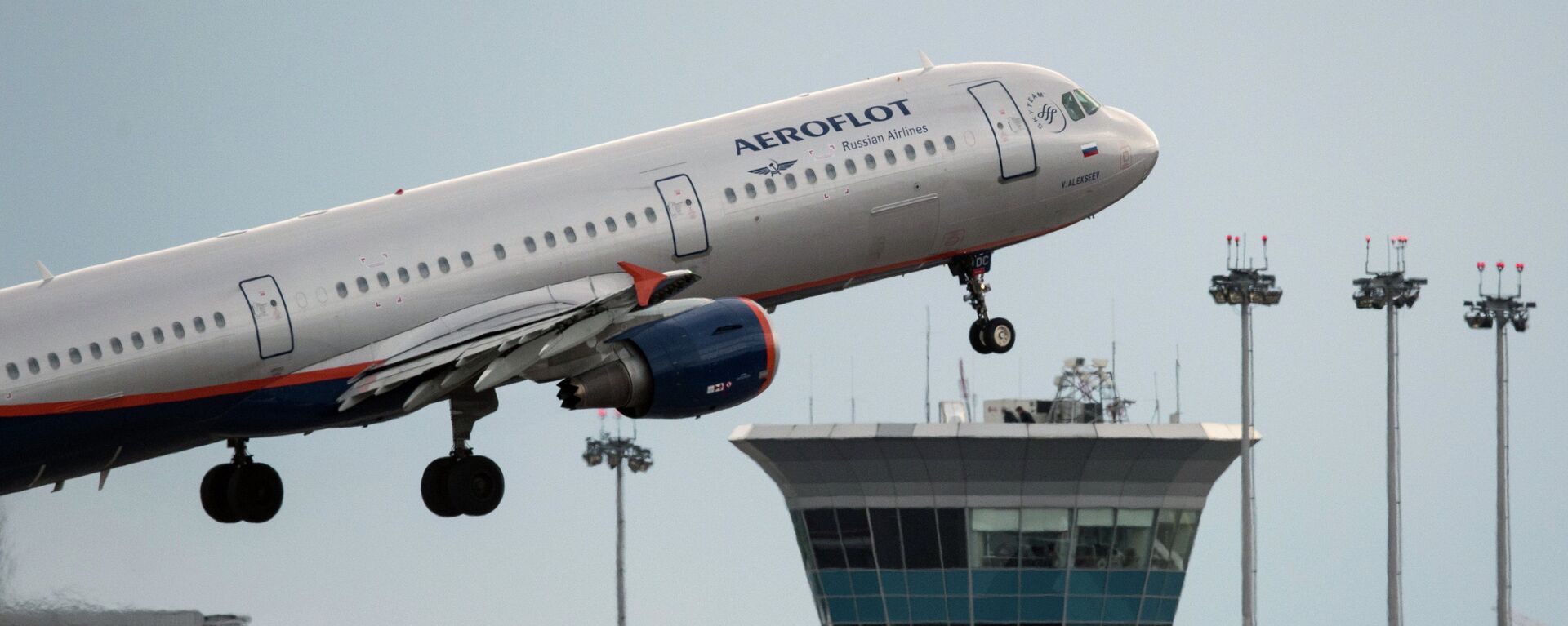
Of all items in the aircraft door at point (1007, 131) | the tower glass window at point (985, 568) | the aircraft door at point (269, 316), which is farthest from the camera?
the tower glass window at point (985, 568)

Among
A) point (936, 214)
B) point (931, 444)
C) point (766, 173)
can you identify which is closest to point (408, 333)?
point (766, 173)

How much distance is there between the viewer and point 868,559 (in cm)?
9019

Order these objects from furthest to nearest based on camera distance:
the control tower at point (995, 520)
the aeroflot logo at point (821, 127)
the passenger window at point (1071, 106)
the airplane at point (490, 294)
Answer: the control tower at point (995, 520) < the passenger window at point (1071, 106) < the aeroflot logo at point (821, 127) < the airplane at point (490, 294)

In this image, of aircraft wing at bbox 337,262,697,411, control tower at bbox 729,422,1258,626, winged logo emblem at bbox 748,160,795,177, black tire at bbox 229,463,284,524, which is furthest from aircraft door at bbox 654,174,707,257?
control tower at bbox 729,422,1258,626

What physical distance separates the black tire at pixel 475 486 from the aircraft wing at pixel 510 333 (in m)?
1.39

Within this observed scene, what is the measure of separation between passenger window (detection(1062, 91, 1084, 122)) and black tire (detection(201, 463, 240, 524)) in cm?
1644

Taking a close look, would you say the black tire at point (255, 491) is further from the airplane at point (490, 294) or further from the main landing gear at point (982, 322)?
the main landing gear at point (982, 322)

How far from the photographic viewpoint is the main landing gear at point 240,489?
4931cm

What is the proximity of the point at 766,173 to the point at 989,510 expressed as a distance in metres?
43.4

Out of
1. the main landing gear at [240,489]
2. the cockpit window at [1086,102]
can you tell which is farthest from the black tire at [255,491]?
the cockpit window at [1086,102]

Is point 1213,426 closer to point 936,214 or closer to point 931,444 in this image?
point 931,444

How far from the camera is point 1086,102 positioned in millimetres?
53562

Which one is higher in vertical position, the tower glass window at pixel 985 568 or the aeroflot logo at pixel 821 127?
the aeroflot logo at pixel 821 127

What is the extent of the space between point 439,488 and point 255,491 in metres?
4.30
